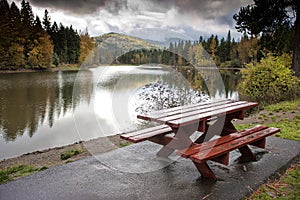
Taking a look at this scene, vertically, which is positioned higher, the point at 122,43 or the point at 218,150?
the point at 122,43

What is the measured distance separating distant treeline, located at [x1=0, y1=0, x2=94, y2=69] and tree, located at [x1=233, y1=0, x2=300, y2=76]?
18131 mm

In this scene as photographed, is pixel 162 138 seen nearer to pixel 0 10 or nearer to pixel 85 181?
pixel 85 181

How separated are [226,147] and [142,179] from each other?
3.17 ft

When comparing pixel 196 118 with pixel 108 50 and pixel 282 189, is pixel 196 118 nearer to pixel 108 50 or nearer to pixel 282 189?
pixel 282 189

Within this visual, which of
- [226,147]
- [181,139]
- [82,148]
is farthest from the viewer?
[82,148]

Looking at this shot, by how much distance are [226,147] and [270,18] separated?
10.1 meters

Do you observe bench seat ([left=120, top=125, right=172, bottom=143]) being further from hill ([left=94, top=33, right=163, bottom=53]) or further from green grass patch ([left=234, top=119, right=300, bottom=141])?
green grass patch ([left=234, top=119, right=300, bottom=141])

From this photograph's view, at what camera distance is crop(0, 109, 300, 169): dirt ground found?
4339 millimetres

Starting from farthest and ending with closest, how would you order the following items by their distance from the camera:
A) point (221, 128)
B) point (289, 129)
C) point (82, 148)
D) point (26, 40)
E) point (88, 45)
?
point (26, 40) < point (88, 45) < point (82, 148) < point (289, 129) < point (221, 128)

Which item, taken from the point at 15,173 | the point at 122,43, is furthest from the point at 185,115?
the point at 15,173

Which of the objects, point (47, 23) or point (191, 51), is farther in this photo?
point (47, 23)

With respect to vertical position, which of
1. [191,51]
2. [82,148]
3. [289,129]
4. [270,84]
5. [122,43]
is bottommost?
[82,148]

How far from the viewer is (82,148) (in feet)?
17.6

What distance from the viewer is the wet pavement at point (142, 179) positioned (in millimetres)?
2451
